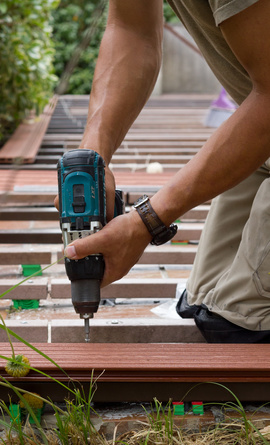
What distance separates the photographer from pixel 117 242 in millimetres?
1705

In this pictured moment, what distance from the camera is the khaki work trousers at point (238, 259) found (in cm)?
196

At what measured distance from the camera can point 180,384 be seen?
1.67 m

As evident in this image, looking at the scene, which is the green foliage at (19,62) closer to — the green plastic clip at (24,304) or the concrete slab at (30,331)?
the green plastic clip at (24,304)

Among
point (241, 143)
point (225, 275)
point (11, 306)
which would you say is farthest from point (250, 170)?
point (11, 306)

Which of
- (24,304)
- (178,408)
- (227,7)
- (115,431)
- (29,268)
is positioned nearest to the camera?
(227,7)

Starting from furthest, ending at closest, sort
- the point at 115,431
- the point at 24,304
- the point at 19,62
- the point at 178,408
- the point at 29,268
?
the point at 19,62 → the point at 29,268 → the point at 24,304 → the point at 178,408 → the point at 115,431

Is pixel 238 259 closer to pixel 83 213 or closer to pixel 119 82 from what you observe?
pixel 83 213

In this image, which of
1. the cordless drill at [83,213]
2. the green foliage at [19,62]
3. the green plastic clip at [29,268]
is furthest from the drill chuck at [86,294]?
the green foliage at [19,62]

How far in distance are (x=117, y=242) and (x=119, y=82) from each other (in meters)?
0.64

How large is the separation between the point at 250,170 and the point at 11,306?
3.86 ft

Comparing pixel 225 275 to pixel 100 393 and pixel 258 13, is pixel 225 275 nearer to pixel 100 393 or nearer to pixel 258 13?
pixel 100 393

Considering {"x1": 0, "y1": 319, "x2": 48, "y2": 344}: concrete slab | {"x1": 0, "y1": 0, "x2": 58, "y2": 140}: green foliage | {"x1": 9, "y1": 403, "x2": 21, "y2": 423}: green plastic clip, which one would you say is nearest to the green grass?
{"x1": 9, "y1": 403, "x2": 21, "y2": 423}: green plastic clip

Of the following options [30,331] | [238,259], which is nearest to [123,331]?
[30,331]

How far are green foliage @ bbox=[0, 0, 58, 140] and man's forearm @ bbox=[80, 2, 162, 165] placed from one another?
107 inches
